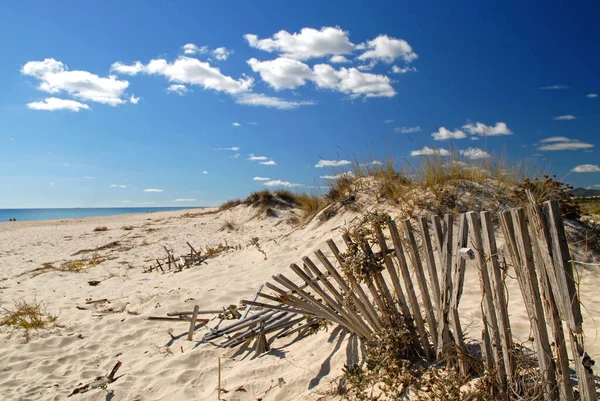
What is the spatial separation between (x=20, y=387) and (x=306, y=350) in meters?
2.68

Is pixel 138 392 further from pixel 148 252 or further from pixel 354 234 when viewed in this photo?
pixel 148 252

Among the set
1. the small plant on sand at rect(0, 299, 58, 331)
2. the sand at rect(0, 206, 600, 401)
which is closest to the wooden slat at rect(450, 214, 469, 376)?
the sand at rect(0, 206, 600, 401)

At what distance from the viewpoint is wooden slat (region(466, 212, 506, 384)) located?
221cm

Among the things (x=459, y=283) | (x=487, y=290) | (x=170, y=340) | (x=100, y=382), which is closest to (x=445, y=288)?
(x=459, y=283)

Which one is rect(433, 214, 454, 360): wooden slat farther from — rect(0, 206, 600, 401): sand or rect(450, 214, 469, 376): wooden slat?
rect(0, 206, 600, 401): sand

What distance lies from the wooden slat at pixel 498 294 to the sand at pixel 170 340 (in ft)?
2.77

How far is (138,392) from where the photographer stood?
3385 millimetres

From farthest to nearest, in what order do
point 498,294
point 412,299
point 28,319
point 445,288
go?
point 28,319 < point 412,299 < point 445,288 < point 498,294

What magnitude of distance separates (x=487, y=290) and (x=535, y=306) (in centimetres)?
28

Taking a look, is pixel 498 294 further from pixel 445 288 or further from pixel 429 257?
pixel 429 257

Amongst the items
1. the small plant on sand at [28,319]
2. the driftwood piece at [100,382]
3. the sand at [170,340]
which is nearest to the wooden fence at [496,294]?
the sand at [170,340]

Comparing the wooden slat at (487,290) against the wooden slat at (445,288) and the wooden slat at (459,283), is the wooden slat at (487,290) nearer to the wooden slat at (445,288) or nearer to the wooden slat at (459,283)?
the wooden slat at (459,283)

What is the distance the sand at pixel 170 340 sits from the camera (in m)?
3.26

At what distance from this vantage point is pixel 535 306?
201 cm
